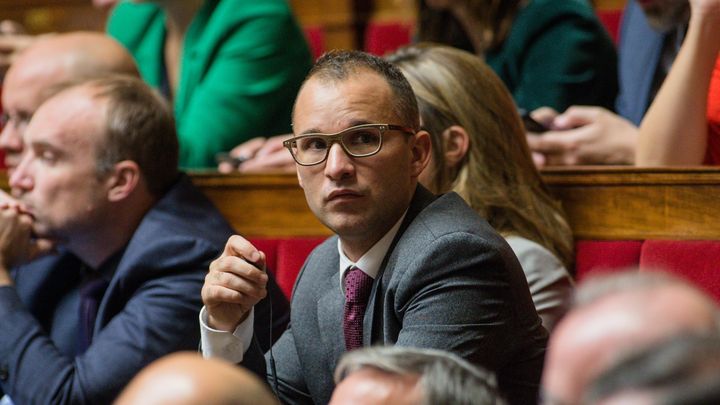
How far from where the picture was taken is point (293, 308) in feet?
5.34

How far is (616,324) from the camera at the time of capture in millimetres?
669

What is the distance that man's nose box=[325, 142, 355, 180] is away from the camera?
1425 mm

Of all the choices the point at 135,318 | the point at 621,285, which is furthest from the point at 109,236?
the point at 621,285

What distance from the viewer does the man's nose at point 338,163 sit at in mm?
1425

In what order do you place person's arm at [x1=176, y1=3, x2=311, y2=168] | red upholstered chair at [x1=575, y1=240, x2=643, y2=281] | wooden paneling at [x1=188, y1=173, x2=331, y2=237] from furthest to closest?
person's arm at [x1=176, y1=3, x2=311, y2=168]
wooden paneling at [x1=188, y1=173, x2=331, y2=237]
red upholstered chair at [x1=575, y1=240, x2=643, y2=281]

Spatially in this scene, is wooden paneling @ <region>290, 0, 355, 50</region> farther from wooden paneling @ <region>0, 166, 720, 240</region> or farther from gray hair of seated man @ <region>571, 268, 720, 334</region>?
gray hair of seated man @ <region>571, 268, 720, 334</region>

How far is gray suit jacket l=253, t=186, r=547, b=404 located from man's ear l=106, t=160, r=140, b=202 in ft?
2.06

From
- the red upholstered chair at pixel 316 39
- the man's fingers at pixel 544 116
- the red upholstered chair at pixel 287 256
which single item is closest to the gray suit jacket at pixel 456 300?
the red upholstered chair at pixel 287 256

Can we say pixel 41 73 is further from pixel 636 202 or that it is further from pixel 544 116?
pixel 636 202

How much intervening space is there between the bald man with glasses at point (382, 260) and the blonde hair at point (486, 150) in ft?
1.03

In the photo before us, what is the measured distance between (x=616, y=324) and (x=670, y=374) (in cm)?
6

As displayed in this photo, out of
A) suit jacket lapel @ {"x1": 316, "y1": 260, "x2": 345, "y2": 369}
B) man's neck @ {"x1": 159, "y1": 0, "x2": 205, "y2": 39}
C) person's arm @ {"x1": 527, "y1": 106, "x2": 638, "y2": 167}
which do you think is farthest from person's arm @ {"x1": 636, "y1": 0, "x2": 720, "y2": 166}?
man's neck @ {"x1": 159, "y1": 0, "x2": 205, "y2": 39}

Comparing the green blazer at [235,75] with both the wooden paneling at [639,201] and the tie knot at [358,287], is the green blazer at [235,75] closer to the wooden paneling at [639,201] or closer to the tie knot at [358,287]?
the wooden paneling at [639,201]

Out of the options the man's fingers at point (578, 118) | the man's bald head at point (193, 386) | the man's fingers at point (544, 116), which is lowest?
the man's fingers at point (544, 116)
